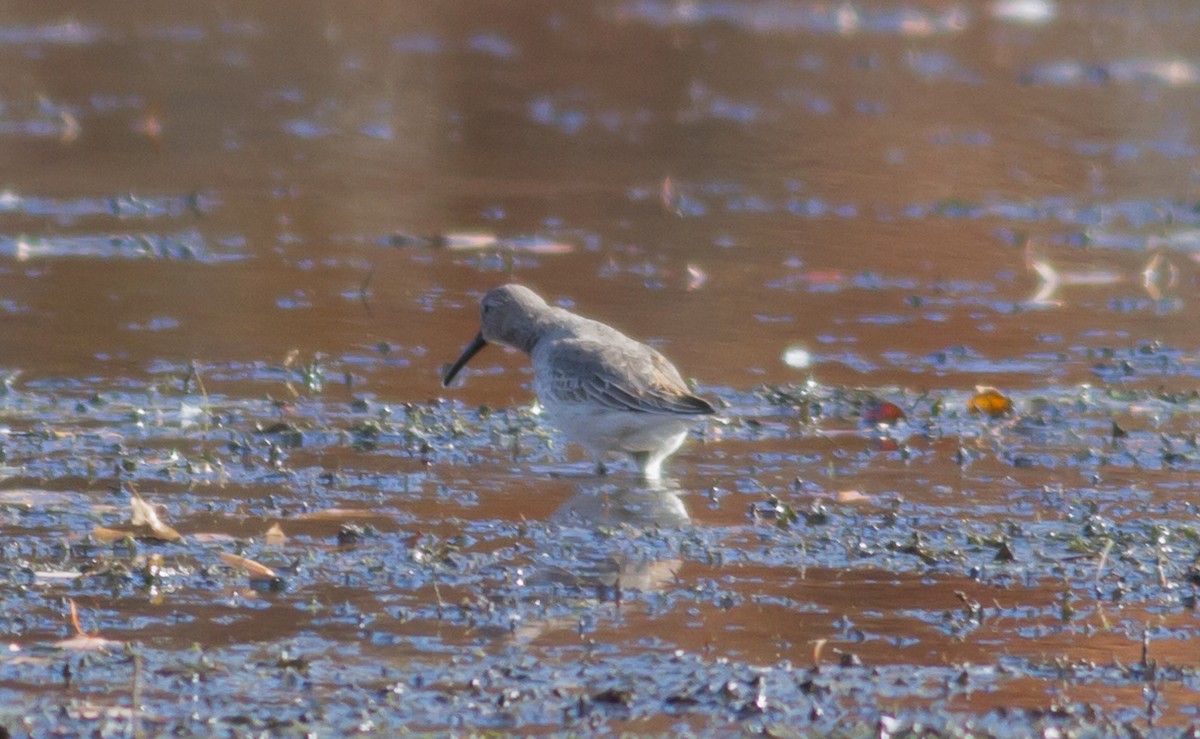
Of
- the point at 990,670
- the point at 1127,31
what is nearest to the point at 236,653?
the point at 990,670

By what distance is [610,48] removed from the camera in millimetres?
22953

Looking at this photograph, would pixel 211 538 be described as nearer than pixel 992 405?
Yes

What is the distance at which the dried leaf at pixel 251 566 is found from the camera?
603 cm

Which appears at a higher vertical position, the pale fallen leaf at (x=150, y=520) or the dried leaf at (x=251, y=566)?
the pale fallen leaf at (x=150, y=520)

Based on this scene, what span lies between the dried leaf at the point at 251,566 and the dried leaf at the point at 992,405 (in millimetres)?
3678

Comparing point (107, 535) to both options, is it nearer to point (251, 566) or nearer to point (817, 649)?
point (251, 566)

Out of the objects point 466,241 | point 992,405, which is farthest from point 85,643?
point 466,241

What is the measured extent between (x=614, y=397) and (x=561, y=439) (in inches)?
33.0

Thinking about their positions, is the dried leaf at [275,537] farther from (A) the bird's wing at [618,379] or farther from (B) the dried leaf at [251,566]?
(A) the bird's wing at [618,379]

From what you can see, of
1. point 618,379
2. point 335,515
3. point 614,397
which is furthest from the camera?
point 618,379

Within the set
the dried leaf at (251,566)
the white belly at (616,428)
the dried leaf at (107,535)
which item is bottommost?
the dried leaf at (251,566)

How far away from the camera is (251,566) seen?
608cm

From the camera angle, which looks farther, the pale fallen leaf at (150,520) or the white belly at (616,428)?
the white belly at (616,428)

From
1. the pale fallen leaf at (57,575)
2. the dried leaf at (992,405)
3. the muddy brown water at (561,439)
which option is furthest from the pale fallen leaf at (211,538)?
the dried leaf at (992,405)
